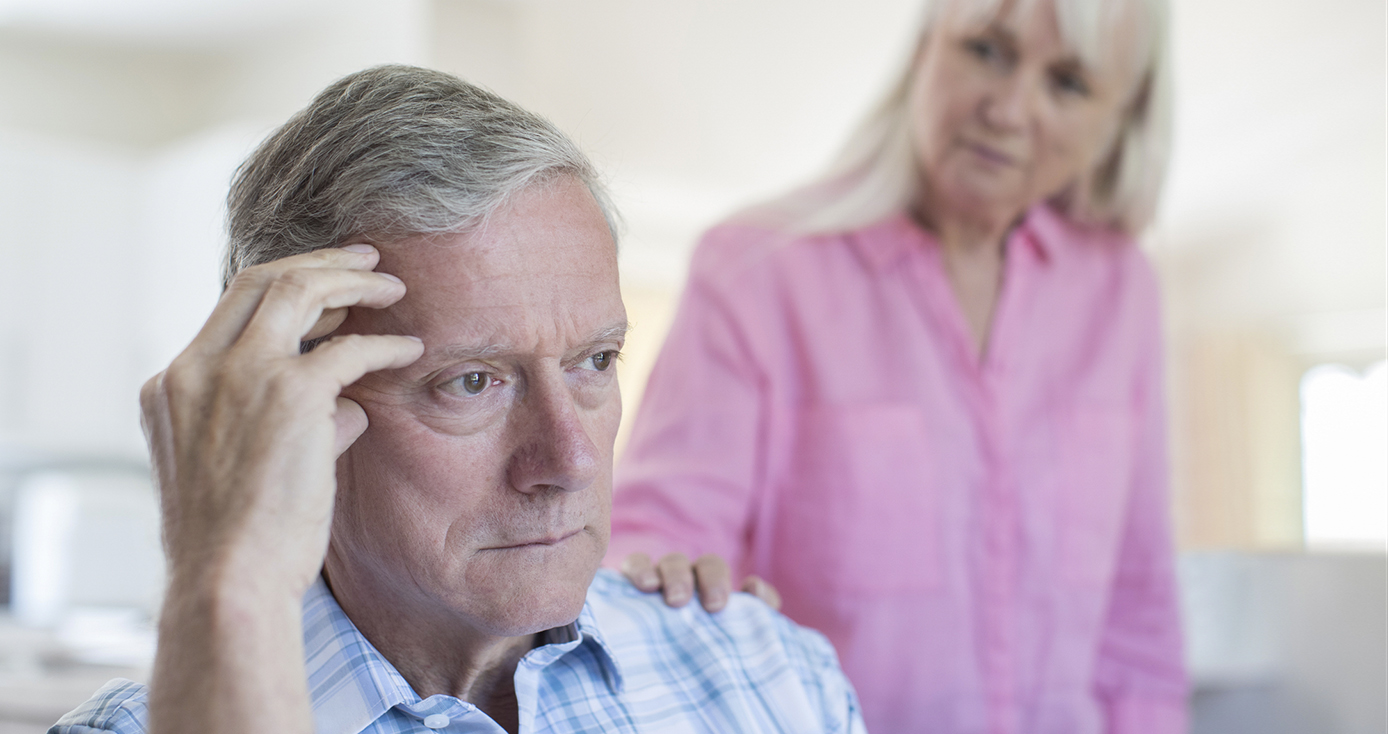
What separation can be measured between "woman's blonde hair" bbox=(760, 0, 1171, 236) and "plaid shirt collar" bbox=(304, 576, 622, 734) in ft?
3.03

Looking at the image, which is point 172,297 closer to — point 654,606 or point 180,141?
point 180,141

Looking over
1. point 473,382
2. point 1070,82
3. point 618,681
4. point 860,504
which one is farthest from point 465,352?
point 1070,82

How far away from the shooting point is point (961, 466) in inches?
64.6

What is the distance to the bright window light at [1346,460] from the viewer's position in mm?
2080

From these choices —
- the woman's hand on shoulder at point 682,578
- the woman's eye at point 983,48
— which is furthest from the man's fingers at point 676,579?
the woman's eye at point 983,48

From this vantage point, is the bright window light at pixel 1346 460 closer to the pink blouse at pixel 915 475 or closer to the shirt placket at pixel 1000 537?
the pink blouse at pixel 915 475

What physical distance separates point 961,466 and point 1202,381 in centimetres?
102

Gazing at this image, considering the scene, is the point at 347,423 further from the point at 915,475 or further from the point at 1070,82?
the point at 1070,82

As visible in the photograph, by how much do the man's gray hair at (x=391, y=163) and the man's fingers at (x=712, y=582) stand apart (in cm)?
44

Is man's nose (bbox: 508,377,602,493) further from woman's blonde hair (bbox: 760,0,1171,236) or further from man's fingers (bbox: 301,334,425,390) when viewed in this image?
woman's blonde hair (bbox: 760,0,1171,236)

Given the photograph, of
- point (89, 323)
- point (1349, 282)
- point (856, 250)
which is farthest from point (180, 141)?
point (1349, 282)

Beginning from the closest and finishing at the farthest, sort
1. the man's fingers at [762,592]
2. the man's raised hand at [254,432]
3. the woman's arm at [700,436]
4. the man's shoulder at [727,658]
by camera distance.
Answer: the man's raised hand at [254,432], the man's shoulder at [727,658], the man's fingers at [762,592], the woman's arm at [700,436]

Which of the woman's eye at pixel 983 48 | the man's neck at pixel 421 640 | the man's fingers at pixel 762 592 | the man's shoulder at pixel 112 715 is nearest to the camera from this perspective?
the man's shoulder at pixel 112 715

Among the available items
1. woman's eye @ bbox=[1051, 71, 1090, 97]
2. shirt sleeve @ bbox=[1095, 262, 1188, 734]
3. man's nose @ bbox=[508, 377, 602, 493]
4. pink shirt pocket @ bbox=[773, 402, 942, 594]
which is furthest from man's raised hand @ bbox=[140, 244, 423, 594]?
shirt sleeve @ bbox=[1095, 262, 1188, 734]
